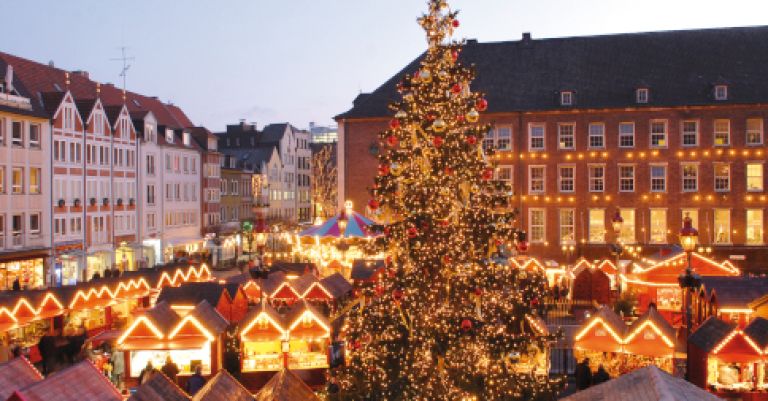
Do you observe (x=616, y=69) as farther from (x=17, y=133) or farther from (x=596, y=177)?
(x=17, y=133)

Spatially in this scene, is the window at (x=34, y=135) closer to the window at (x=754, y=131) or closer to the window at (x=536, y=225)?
the window at (x=536, y=225)

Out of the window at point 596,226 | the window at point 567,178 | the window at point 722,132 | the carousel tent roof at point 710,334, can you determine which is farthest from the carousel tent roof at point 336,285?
the window at point 722,132

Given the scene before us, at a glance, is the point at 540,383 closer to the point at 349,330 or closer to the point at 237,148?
the point at 349,330

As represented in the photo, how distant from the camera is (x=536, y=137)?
147 ft

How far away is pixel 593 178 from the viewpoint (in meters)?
43.9

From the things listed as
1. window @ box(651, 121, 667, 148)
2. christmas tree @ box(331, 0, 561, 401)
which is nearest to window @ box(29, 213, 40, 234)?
christmas tree @ box(331, 0, 561, 401)

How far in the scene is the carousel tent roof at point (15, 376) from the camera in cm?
1066

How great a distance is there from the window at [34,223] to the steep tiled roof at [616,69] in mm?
18633

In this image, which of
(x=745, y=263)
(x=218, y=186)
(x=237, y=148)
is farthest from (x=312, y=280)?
(x=237, y=148)

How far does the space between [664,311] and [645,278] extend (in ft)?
4.34

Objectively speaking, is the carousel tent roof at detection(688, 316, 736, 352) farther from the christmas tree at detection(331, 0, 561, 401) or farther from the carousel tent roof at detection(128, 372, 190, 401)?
the carousel tent roof at detection(128, 372, 190, 401)

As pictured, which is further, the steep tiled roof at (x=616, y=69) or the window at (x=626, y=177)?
the window at (x=626, y=177)

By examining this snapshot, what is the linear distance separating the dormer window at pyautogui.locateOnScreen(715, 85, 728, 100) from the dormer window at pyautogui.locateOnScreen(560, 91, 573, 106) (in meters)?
7.56

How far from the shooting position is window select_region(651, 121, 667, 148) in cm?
4303
